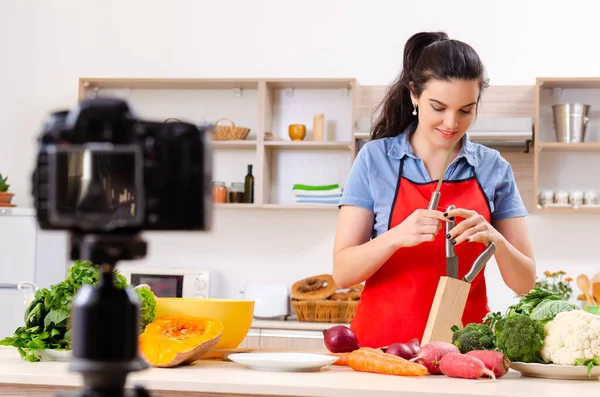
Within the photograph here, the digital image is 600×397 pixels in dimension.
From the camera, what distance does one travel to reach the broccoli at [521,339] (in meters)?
1.53

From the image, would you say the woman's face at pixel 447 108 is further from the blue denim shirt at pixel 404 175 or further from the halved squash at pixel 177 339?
the halved squash at pixel 177 339

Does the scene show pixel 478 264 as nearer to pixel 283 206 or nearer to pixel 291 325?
pixel 291 325

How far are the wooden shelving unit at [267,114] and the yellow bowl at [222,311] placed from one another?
299 centimetres

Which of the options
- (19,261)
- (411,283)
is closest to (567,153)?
(411,283)

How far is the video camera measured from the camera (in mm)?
464

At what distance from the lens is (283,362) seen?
151 cm

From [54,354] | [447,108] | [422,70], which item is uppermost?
[422,70]

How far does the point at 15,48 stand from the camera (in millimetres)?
5312

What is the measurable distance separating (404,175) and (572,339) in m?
0.81

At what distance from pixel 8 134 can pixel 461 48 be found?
3961 millimetres

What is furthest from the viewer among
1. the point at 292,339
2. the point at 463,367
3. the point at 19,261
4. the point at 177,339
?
the point at 19,261

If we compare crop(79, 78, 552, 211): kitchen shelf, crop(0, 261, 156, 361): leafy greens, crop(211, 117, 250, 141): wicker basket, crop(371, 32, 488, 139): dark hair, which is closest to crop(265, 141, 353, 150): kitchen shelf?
crop(79, 78, 552, 211): kitchen shelf

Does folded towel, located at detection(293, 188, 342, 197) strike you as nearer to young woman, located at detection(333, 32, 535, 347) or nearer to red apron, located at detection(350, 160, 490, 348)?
young woman, located at detection(333, 32, 535, 347)

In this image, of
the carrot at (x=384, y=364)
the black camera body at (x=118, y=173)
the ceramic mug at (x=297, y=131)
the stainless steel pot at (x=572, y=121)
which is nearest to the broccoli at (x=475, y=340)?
the carrot at (x=384, y=364)
